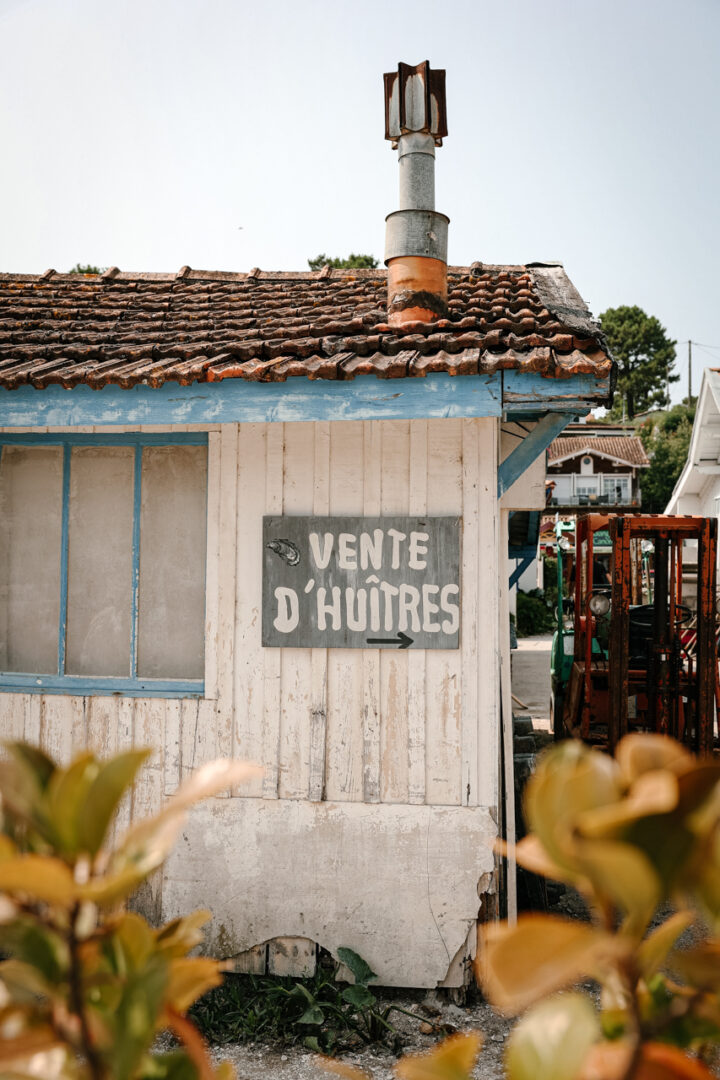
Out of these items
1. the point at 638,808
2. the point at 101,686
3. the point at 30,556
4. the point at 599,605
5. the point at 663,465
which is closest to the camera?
the point at 638,808

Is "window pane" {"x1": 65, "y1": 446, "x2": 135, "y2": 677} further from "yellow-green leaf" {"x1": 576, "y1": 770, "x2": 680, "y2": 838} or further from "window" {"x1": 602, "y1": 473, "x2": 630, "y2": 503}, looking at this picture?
"window" {"x1": 602, "y1": 473, "x2": 630, "y2": 503}

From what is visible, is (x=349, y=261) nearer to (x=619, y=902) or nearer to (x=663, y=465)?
(x=663, y=465)

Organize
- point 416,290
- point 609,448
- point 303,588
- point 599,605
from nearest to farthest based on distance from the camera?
point 303,588, point 416,290, point 599,605, point 609,448

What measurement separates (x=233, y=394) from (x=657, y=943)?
12.6 feet

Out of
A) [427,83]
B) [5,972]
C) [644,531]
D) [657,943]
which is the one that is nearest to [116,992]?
[5,972]

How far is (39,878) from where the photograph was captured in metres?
0.81

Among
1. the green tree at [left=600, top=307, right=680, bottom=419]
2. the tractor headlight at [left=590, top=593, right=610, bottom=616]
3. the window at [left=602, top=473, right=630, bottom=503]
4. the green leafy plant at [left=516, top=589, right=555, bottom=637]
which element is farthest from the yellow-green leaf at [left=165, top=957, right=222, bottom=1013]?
the green tree at [left=600, top=307, right=680, bottom=419]

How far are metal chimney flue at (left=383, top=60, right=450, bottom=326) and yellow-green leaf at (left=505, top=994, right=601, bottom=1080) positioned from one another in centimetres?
439

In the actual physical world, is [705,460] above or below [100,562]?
above

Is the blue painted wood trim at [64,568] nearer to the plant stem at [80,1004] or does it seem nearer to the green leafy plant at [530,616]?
the plant stem at [80,1004]

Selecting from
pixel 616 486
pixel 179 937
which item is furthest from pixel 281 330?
pixel 616 486

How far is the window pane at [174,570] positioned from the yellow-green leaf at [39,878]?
4162 millimetres

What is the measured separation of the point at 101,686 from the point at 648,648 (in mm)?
5604

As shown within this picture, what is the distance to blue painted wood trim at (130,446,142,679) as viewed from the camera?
4.92 meters
